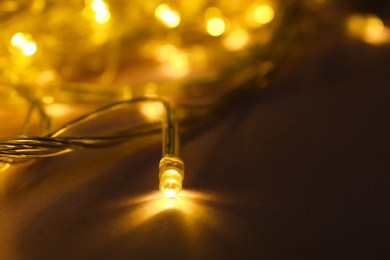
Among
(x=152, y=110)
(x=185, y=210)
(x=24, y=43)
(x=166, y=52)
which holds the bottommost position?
(x=185, y=210)

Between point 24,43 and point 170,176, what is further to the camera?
point 24,43

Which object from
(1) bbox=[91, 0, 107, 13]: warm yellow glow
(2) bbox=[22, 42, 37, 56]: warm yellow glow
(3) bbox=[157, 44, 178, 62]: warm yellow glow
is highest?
(3) bbox=[157, 44, 178, 62]: warm yellow glow

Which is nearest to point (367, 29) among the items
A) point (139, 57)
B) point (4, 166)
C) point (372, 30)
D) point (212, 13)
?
point (372, 30)

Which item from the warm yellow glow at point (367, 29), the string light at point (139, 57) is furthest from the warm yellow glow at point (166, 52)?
the warm yellow glow at point (367, 29)

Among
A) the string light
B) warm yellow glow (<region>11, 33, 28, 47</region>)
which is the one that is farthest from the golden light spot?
warm yellow glow (<region>11, 33, 28, 47</region>)

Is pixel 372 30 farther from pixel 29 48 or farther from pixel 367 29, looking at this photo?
pixel 29 48

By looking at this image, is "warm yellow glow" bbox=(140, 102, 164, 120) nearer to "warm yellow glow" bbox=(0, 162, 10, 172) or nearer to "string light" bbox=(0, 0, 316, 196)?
"string light" bbox=(0, 0, 316, 196)
